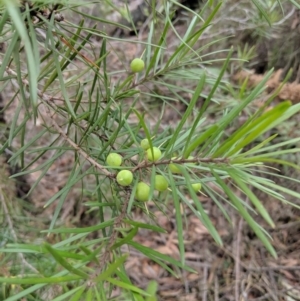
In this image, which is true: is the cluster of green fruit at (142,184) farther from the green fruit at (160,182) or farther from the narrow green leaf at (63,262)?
the narrow green leaf at (63,262)

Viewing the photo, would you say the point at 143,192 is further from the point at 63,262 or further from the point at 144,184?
the point at 63,262

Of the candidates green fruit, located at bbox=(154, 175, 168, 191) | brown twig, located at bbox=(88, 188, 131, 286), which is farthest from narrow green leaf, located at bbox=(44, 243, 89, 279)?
green fruit, located at bbox=(154, 175, 168, 191)

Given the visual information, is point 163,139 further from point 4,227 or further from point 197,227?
point 197,227

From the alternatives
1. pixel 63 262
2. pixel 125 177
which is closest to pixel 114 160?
pixel 125 177

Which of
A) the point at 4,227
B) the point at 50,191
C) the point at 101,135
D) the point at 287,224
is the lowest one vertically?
the point at 50,191

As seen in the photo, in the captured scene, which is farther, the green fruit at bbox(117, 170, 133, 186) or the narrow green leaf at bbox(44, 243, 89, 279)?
the green fruit at bbox(117, 170, 133, 186)

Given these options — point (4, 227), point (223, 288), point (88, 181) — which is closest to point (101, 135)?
point (4, 227)

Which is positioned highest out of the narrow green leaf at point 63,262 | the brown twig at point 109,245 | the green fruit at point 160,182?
the green fruit at point 160,182

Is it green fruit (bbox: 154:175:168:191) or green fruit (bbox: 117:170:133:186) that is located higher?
green fruit (bbox: 154:175:168:191)

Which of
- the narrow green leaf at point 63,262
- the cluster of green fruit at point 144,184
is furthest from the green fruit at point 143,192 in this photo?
the narrow green leaf at point 63,262

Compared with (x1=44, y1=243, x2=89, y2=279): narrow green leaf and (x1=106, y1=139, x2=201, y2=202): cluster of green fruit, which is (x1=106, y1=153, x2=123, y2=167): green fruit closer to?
(x1=106, y1=139, x2=201, y2=202): cluster of green fruit

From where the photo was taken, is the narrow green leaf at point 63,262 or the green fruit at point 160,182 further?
the green fruit at point 160,182
